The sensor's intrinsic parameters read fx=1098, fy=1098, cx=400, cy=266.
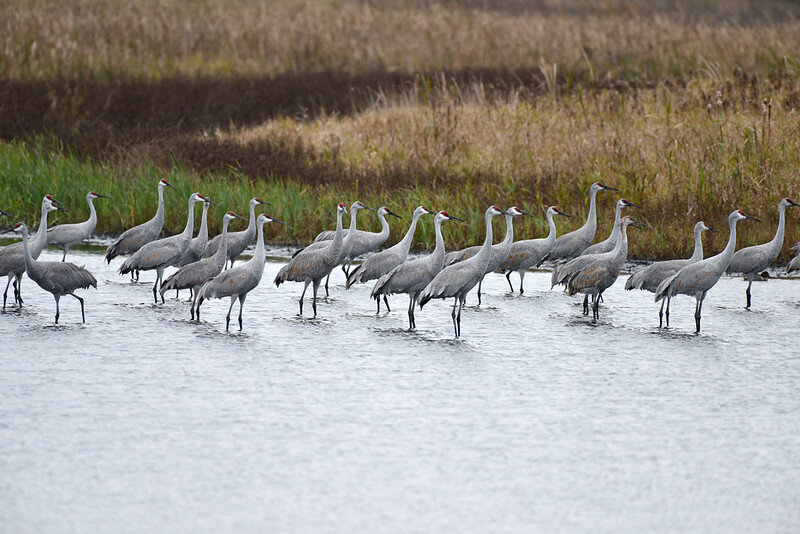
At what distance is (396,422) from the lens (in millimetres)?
7289

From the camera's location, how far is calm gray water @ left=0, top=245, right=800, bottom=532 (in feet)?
18.9

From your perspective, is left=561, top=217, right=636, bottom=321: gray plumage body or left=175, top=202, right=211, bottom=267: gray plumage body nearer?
left=561, top=217, right=636, bottom=321: gray plumage body

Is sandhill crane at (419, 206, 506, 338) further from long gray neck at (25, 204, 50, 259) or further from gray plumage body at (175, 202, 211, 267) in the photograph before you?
long gray neck at (25, 204, 50, 259)

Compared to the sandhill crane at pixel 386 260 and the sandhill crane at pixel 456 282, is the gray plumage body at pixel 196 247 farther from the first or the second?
the sandhill crane at pixel 456 282

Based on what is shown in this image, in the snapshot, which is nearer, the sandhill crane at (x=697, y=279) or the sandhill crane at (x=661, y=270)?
the sandhill crane at (x=697, y=279)

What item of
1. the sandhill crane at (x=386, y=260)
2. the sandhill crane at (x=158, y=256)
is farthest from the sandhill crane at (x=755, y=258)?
the sandhill crane at (x=158, y=256)

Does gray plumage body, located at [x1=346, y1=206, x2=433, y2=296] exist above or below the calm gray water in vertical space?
above

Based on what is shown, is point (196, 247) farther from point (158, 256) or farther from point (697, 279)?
point (697, 279)

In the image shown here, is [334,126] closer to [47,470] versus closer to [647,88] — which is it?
[647,88]

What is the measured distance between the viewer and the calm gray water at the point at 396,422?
18.9ft

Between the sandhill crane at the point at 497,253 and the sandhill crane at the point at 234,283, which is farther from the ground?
the sandhill crane at the point at 497,253

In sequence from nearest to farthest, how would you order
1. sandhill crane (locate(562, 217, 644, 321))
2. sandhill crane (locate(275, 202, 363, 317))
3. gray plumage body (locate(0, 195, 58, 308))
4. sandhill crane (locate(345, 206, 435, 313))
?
sandhill crane (locate(562, 217, 644, 321))
gray plumage body (locate(0, 195, 58, 308))
sandhill crane (locate(275, 202, 363, 317))
sandhill crane (locate(345, 206, 435, 313))

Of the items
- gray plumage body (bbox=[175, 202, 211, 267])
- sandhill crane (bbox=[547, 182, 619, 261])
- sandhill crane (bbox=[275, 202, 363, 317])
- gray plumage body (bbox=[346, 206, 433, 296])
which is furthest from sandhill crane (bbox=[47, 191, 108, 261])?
sandhill crane (bbox=[547, 182, 619, 261])

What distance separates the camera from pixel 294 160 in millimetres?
19281
